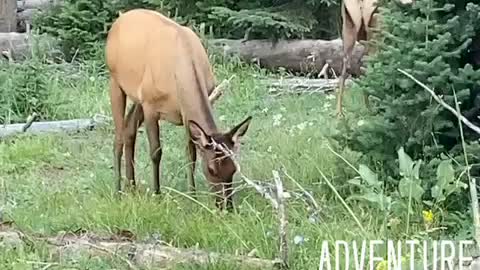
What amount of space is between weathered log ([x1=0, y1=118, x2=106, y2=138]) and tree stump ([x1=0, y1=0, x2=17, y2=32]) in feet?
15.1

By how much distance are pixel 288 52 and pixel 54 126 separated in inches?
174

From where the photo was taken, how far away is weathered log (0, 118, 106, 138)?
35.4ft

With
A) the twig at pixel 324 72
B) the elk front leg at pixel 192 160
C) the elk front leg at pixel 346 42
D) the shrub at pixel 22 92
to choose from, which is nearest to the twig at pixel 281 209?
the elk front leg at pixel 192 160

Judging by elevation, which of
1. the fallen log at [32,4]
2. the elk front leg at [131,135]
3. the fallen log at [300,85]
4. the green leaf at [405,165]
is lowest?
the fallen log at [300,85]

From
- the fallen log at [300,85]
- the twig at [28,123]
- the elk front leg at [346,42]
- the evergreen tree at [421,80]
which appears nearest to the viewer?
the evergreen tree at [421,80]

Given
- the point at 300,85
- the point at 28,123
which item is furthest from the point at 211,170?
the point at 300,85

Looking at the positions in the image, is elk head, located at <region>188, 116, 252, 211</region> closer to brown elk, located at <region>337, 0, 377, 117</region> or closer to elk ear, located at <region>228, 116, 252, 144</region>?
elk ear, located at <region>228, 116, 252, 144</region>

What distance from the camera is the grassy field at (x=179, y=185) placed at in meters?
6.41

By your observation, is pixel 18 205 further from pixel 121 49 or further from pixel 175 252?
pixel 175 252

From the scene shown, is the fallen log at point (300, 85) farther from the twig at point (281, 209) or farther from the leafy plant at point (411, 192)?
the twig at point (281, 209)

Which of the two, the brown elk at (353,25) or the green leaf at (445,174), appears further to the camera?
the brown elk at (353,25)

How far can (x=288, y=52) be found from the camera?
576 inches

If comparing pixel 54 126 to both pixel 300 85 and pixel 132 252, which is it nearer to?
pixel 300 85

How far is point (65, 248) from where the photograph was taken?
6383mm
